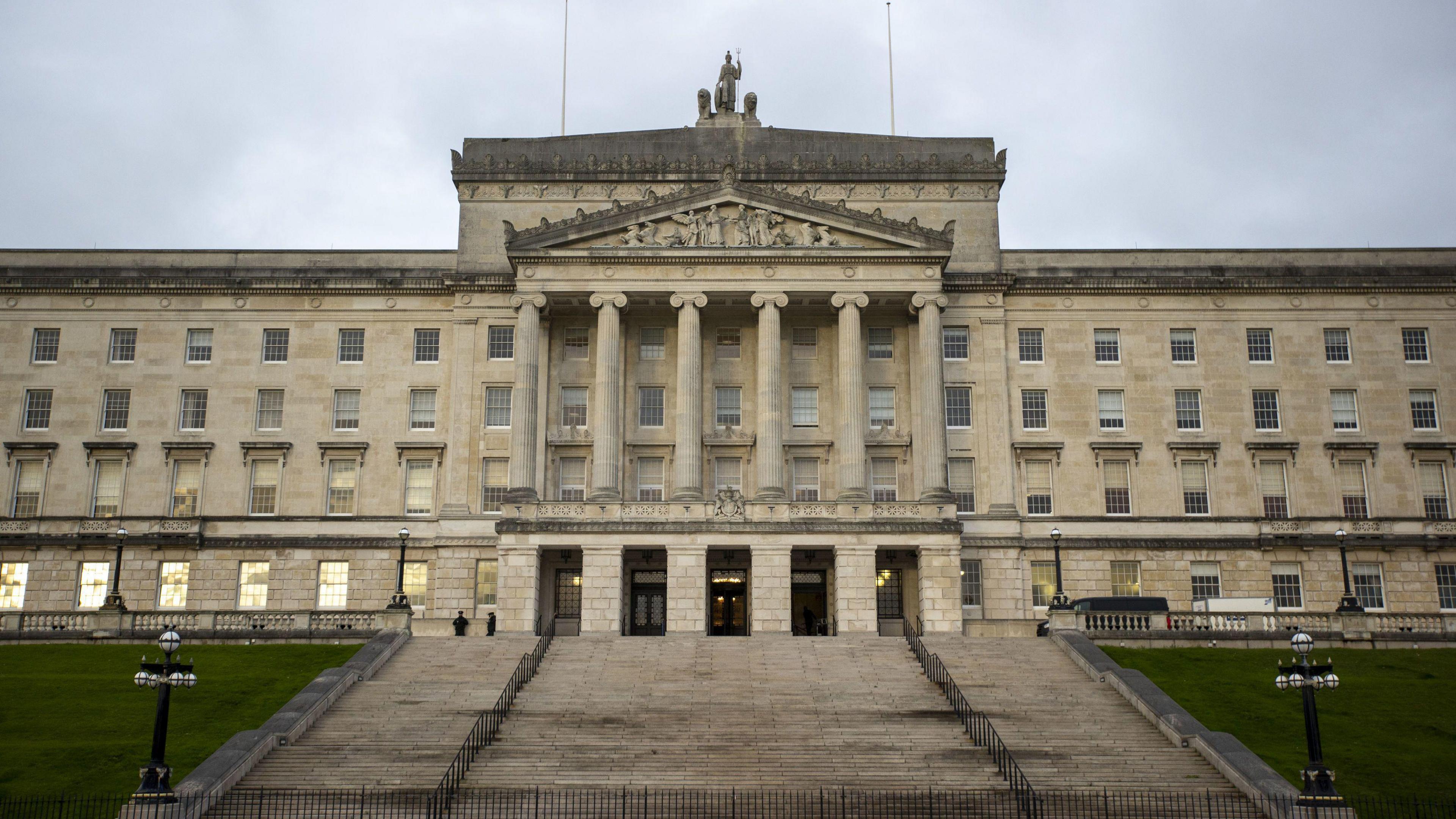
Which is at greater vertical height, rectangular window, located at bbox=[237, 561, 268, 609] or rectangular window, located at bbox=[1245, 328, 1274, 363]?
rectangular window, located at bbox=[1245, 328, 1274, 363]

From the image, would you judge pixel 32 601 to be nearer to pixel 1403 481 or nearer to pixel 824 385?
pixel 824 385

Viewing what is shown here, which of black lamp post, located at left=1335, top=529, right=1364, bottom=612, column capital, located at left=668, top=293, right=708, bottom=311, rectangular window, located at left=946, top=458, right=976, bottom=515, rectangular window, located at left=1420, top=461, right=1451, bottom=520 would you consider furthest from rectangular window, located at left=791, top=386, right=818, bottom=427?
rectangular window, located at left=1420, top=461, right=1451, bottom=520

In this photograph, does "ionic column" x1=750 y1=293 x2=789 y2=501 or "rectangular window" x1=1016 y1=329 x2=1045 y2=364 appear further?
"rectangular window" x1=1016 y1=329 x2=1045 y2=364

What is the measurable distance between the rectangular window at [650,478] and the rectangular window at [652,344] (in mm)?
4624

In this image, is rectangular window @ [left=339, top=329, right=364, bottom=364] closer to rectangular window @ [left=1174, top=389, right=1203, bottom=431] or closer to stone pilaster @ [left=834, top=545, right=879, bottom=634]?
stone pilaster @ [left=834, top=545, right=879, bottom=634]

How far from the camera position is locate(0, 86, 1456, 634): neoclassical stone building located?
178 feet

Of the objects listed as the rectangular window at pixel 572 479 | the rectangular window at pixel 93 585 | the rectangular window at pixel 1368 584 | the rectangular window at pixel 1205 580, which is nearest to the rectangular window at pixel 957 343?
the rectangular window at pixel 1205 580

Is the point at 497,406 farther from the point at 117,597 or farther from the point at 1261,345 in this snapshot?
the point at 1261,345

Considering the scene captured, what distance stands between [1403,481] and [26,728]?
176 ft

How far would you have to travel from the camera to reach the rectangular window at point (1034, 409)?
5694cm

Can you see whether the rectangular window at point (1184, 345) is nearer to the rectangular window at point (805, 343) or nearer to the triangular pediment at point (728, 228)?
the triangular pediment at point (728, 228)

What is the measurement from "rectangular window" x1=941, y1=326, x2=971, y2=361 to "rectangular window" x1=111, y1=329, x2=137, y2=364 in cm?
3717

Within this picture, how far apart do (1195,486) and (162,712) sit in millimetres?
43985

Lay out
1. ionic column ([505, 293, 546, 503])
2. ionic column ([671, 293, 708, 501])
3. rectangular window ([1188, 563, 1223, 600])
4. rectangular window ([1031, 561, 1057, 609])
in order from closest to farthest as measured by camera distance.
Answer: ionic column ([671, 293, 708, 501])
ionic column ([505, 293, 546, 503])
rectangular window ([1188, 563, 1223, 600])
rectangular window ([1031, 561, 1057, 609])
